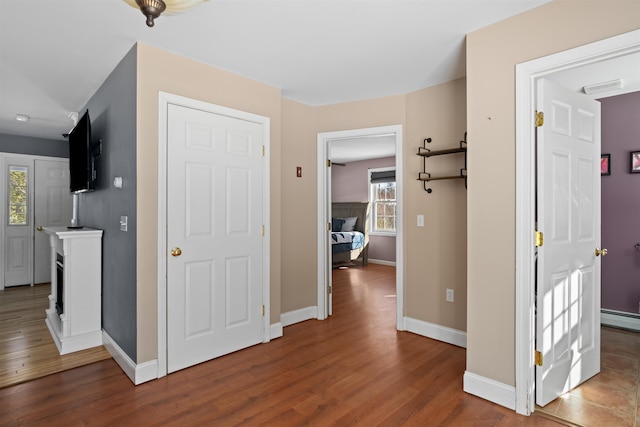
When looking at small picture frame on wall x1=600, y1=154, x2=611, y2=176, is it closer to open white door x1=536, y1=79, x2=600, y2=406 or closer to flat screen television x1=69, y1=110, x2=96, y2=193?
open white door x1=536, y1=79, x2=600, y2=406

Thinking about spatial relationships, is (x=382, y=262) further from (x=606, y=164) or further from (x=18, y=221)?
(x=18, y=221)

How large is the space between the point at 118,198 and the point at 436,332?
10.1 feet

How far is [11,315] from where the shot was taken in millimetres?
3990

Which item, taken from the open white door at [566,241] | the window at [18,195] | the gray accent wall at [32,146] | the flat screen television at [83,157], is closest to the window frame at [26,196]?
the window at [18,195]

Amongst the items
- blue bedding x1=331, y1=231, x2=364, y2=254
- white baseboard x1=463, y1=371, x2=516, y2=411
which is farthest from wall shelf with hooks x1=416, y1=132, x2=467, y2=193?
blue bedding x1=331, y1=231, x2=364, y2=254

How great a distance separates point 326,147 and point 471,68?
1.95 metres

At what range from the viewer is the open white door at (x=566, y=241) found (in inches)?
82.4

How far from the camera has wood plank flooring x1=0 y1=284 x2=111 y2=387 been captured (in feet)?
8.57

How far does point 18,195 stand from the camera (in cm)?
546

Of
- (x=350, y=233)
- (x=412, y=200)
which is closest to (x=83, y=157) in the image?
(x=412, y=200)

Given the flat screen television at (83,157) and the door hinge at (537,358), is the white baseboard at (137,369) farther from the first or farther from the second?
the door hinge at (537,358)

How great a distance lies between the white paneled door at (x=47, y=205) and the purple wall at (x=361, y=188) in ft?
18.3

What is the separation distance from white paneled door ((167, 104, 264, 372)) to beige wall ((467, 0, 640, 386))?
A: 184cm

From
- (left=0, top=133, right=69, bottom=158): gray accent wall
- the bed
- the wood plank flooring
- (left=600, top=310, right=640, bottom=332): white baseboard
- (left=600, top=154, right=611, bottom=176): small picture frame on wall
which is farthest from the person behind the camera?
the bed
